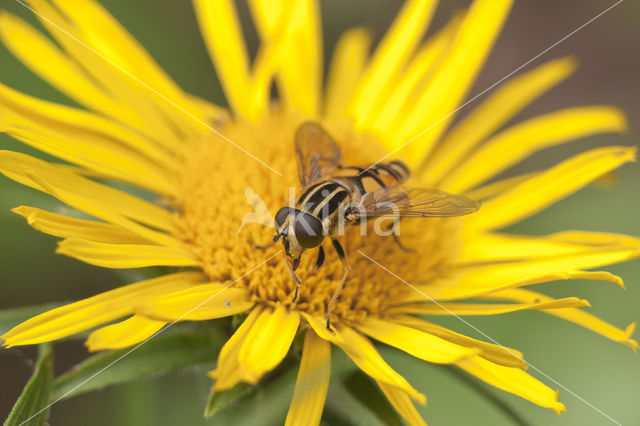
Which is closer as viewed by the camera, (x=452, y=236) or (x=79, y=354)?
(x=452, y=236)

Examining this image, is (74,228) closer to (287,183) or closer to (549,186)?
(287,183)

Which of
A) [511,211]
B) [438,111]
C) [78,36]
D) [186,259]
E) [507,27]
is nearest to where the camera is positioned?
[186,259]

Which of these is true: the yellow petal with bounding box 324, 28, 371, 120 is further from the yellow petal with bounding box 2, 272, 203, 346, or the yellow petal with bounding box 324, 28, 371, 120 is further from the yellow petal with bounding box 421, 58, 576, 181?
the yellow petal with bounding box 2, 272, 203, 346

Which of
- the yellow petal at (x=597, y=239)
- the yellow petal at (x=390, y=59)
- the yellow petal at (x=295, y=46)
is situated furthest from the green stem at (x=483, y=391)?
the yellow petal at (x=295, y=46)

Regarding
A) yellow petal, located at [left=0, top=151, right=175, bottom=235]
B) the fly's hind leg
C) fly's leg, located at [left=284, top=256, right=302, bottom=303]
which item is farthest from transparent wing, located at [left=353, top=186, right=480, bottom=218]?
yellow petal, located at [left=0, top=151, right=175, bottom=235]

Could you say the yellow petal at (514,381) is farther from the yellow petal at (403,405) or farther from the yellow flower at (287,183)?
the yellow petal at (403,405)

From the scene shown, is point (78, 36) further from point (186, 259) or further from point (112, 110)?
point (186, 259)

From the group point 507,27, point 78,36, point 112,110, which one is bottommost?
point 112,110

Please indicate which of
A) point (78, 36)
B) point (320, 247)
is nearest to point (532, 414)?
point (320, 247)
